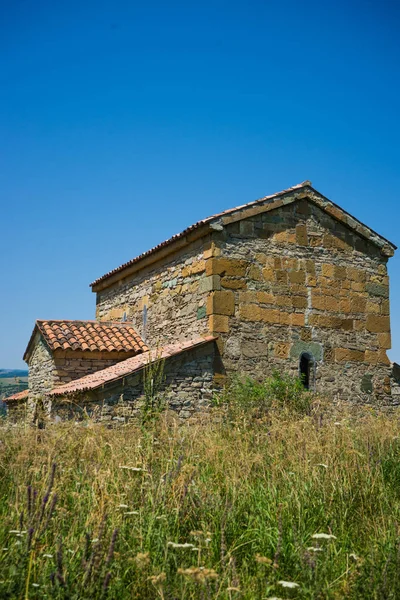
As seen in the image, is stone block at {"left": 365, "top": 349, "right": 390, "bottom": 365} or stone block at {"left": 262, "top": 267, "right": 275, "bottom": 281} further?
stone block at {"left": 365, "top": 349, "right": 390, "bottom": 365}

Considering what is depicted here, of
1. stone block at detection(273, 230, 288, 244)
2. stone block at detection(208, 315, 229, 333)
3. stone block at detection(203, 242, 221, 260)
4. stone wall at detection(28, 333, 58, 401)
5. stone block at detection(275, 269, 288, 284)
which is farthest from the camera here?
stone wall at detection(28, 333, 58, 401)

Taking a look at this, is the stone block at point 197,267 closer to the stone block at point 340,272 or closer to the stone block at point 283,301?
the stone block at point 283,301

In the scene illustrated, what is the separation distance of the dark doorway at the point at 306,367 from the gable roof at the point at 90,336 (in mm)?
3815

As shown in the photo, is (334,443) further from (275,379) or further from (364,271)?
(364,271)

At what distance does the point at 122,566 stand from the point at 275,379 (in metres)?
8.55

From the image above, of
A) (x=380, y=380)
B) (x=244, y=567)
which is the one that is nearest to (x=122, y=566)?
(x=244, y=567)

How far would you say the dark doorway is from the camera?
12.8m

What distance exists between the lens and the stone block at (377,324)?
1380 centimetres

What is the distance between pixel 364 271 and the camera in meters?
14.0

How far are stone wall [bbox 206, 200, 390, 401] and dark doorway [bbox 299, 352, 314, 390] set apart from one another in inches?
5.1

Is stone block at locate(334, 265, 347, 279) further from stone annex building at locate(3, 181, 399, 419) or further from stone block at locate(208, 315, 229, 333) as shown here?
stone block at locate(208, 315, 229, 333)

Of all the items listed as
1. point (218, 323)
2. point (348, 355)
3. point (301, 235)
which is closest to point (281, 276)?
point (301, 235)

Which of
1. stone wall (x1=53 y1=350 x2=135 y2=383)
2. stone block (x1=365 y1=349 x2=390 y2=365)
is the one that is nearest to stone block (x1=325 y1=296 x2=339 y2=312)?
stone block (x1=365 y1=349 x2=390 y2=365)

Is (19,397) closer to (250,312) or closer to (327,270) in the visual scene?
(250,312)
